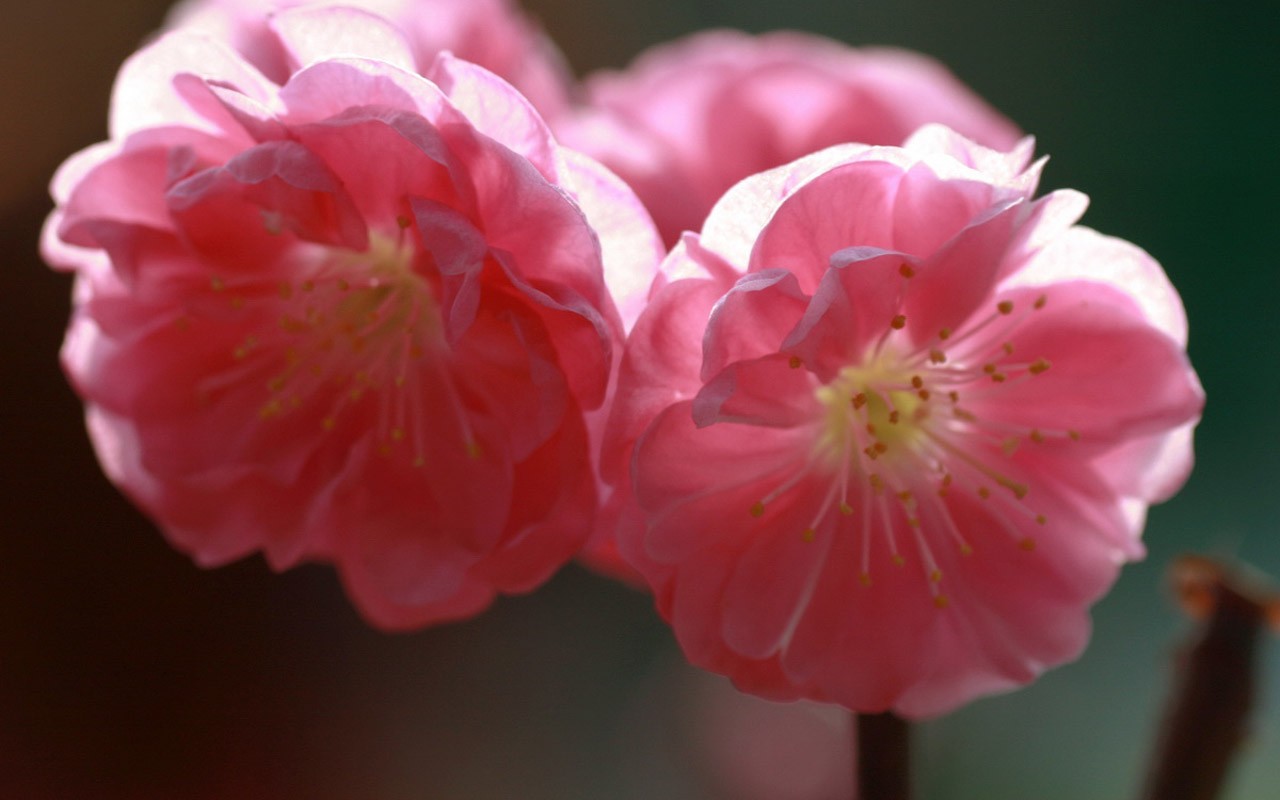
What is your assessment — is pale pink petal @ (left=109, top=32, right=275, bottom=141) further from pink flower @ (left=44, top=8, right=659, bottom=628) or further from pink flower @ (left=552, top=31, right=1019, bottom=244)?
pink flower @ (left=552, top=31, right=1019, bottom=244)

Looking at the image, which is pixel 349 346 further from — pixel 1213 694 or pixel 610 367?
pixel 1213 694

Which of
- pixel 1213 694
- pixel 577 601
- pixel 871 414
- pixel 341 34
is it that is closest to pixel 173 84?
pixel 341 34

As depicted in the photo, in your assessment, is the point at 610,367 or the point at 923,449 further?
the point at 923,449

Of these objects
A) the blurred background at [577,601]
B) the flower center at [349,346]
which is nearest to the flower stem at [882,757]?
the flower center at [349,346]

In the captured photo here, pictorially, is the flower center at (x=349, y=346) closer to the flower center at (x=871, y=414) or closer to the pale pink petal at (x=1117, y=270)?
the flower center at (x=871, y=414)

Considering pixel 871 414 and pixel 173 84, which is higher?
pixel 173 84

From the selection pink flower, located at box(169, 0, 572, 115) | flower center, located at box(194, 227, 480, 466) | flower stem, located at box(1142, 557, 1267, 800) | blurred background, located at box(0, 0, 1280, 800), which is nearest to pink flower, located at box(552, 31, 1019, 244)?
pink flower, located at box(169, 0, 572, 115)

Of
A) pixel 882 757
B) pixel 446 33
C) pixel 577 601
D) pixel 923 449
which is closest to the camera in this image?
pixel 882 757
